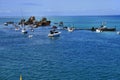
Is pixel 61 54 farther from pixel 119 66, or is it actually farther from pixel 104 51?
pixel 119 66

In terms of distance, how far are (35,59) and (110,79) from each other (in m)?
22.0

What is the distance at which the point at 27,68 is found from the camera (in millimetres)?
51625

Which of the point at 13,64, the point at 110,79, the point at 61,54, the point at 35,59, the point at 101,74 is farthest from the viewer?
the point at 61,54

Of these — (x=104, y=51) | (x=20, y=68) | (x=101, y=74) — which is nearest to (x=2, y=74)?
(x=20, y=68)

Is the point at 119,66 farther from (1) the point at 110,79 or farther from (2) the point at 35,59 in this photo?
(2) the point at 35,59

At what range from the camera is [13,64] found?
5503 cm

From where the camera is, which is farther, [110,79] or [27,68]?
[27,68]

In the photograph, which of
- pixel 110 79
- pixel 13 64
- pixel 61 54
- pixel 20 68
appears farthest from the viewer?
pixel 61 54

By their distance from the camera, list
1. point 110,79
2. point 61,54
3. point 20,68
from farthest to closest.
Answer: point 61,54 < point 20,68 < point 110,79

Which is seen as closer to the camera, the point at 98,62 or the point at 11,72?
the point at 11,72

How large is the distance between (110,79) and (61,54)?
24.4 metres

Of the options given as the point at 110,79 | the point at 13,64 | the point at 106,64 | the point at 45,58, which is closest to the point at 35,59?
the point at 45,58

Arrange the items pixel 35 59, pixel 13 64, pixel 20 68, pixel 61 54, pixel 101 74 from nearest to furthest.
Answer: pixel 101 74, pixel 20 68, pixel 13 64, pixel 35 59, pixel 61 54

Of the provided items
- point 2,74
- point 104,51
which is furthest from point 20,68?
point 104,51
